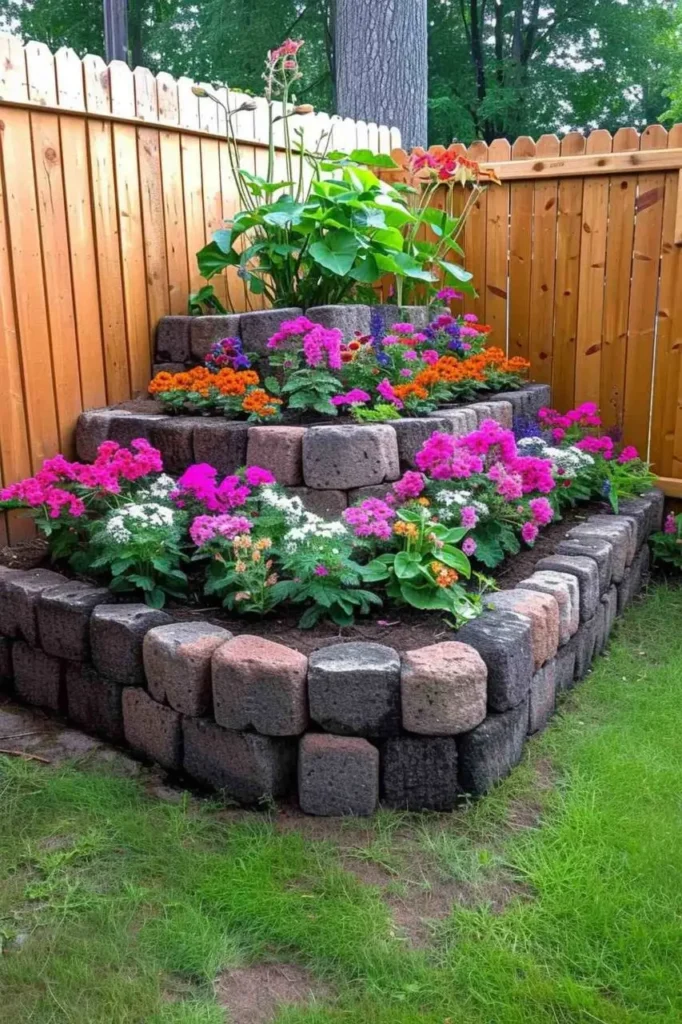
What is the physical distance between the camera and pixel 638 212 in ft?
13.6

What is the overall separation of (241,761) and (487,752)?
642 millimetres

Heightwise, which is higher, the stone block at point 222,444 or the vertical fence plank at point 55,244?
the vertical fence plank at point 55,244

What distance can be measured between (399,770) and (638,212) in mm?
3032

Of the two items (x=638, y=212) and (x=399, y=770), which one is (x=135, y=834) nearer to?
(x=399, y=770)

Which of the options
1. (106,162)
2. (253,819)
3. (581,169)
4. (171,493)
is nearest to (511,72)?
(581,169)

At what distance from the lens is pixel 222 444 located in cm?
326

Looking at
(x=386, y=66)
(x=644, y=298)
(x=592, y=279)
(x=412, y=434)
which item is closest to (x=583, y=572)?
(x=412, y=434)

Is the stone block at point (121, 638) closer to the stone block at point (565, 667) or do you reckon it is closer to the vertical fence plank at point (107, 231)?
the stone block at point (565, 667)

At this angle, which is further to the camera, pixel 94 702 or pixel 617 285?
pixel 617 285

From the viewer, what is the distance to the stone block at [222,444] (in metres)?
3.23

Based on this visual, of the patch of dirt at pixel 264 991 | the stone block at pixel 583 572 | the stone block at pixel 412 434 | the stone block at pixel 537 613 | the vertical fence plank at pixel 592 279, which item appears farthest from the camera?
the vertical fence plank at pixel 592 279

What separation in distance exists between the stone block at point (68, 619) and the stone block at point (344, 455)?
0.81 meters

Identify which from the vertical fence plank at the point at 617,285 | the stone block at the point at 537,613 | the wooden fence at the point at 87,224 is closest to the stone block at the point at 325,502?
the stone block at the point at 537,613

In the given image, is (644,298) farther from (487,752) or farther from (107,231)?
(487,752)
